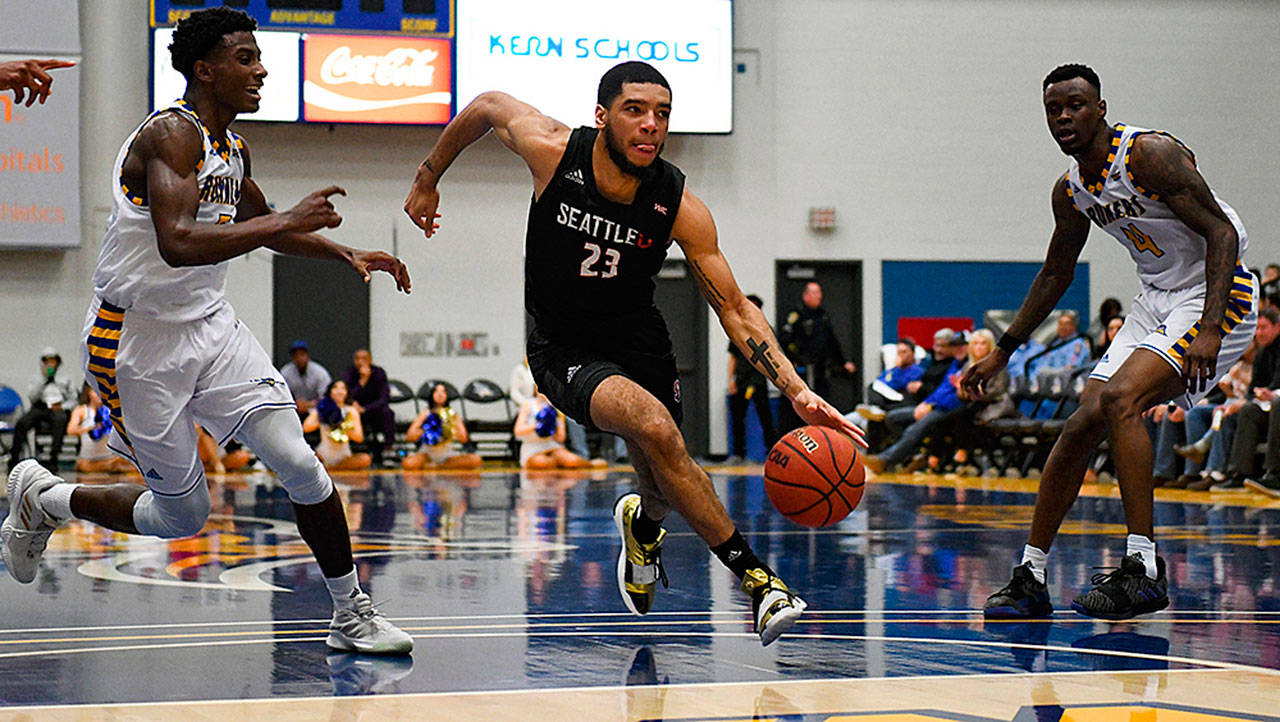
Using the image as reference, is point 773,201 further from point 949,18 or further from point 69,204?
point 69,204

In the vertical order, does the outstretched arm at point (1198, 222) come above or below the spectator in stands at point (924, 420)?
above

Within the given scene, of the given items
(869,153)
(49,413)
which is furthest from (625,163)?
(869,153)

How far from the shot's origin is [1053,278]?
5.46 meters

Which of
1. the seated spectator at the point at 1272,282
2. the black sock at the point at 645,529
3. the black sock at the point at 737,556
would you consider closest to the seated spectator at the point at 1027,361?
the seated spectator at the point at 1272,282

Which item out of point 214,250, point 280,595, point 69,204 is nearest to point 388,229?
point 69,204

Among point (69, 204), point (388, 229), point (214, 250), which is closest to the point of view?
point (214, 250)

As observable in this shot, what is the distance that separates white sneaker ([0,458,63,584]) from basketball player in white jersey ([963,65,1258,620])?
10.4ft

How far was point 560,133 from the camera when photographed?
467 centimetres

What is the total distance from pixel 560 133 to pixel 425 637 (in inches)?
64.3

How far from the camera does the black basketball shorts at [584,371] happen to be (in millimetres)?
4449

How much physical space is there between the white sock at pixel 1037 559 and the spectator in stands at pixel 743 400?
12.0 meters

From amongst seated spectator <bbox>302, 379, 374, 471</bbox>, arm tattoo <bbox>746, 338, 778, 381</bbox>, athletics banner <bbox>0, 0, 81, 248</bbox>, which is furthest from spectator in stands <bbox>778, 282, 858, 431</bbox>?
arm tattoo <bbox>746, 338, 778, 381</bbox>

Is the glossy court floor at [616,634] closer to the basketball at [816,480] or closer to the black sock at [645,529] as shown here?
the black sock at [645,529]

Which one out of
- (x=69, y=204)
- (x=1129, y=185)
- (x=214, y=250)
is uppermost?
(x=69, y=204)
